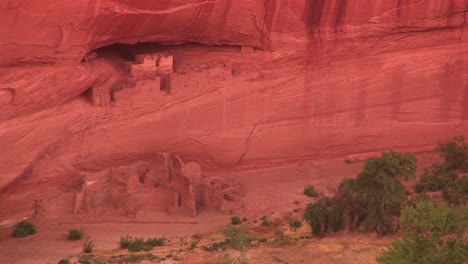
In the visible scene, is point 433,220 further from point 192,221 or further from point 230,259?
point 192,221

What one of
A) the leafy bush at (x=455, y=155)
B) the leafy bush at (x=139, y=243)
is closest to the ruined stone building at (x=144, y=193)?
the leafy bush at (x=139, y=243)

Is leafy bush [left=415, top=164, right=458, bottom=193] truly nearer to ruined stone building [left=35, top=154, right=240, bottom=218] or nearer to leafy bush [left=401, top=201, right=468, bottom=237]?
ruined stone building [left=35, top=154, right=240, bottom=218]

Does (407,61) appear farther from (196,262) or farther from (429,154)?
(196,262)

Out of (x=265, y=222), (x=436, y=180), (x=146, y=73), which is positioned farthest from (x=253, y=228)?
(x=436, y=180)

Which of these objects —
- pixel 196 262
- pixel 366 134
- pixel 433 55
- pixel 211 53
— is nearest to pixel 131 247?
pixel 196 262


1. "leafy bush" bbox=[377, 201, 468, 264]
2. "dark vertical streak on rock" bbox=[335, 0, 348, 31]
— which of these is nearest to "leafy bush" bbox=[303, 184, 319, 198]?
"dark vertical streak on rock" bbox=[335, 0, 348, 31]

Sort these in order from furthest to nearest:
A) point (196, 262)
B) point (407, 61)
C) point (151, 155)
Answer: point (407, 61)
point (151, 155)
point (196, 262)

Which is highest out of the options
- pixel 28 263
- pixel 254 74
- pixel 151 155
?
pixel 254 74
